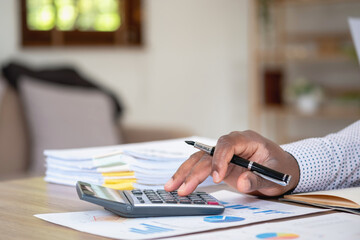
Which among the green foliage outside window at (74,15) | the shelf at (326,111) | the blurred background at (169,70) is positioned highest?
the green foliage outside window at (74,15)

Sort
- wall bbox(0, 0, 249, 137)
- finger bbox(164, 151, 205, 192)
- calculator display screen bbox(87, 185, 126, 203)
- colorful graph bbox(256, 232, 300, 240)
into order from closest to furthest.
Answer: colorful graph bbox(256, 232, 300, 240)
calculator display screen bbox(87, 185, 126, 203)
finger bbox(164, 151, 205, 192)
wall bbox(0, 0, 249, 137)

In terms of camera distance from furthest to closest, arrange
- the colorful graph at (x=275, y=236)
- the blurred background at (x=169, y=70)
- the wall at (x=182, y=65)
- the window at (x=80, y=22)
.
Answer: the wall at (x=182, y=65), the window at (x=80, y=22), the blurred background at (x=169, y=70), the colorful graph at (x=275, y=236)

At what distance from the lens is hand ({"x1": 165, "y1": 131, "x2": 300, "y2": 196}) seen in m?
0.88

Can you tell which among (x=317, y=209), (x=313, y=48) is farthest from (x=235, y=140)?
(x=313, y=48)

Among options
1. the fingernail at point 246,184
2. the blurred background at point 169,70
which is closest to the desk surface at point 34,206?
the fingernail at point 246,184

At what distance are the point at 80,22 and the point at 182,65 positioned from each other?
3.05 feet

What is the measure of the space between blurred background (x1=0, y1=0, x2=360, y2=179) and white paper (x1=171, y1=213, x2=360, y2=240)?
94.7 inches

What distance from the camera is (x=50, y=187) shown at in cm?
114

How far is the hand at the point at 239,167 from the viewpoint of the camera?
2.89 feet

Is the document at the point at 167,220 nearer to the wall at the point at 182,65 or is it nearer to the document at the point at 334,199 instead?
the document at the point at 334,199

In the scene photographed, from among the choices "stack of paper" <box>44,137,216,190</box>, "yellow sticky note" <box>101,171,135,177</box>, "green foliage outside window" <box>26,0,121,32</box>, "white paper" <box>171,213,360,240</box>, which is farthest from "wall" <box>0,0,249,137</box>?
"white paper" <box>171,213,360,240</box>

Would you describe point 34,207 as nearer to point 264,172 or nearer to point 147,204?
point 147,204

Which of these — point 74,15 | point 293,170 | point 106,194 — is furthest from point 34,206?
point 74,15

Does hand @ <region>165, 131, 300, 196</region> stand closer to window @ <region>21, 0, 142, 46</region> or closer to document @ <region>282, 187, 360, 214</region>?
document @ <region>282, 187, 360, 214</region>
